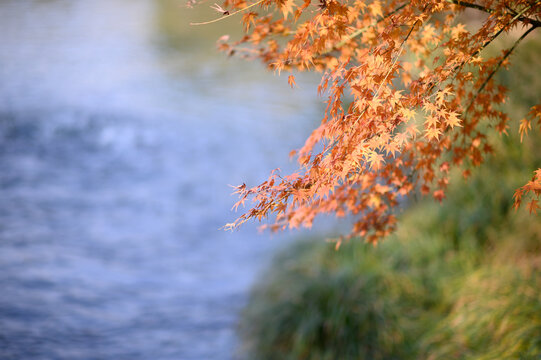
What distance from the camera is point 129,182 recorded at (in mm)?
10883

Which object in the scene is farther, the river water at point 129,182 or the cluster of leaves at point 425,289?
the river water at point 129,182

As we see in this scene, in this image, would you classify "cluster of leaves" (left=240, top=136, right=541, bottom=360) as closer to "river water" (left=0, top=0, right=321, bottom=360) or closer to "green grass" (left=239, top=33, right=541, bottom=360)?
"green grass" (left=239, top=33, right=541, bottom=360)

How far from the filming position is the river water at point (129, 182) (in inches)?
257

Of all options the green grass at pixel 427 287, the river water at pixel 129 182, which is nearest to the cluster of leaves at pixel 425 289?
the green grass at pixel 427 287

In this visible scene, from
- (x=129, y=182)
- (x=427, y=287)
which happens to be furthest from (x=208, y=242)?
(x=427, y=287)

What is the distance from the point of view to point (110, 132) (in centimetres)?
1275

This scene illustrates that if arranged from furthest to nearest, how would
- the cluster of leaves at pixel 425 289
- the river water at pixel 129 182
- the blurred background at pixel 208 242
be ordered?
the river water at pixel 129 182 < the blurred background at pixel 208 242 < the cluster of leaves at pixel 425 289

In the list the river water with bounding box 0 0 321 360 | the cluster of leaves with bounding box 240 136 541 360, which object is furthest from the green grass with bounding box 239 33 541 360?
the river water with bounding box 0 0 321 360

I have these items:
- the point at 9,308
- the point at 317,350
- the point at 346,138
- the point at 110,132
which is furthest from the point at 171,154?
A: the point at 346,138

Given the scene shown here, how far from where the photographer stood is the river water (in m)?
6.54

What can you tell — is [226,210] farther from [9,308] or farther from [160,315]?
[9,308]

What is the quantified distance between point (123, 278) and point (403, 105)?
246 inches

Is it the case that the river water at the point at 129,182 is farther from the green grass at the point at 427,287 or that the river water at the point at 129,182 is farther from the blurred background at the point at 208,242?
the green grass at the point at 427,287

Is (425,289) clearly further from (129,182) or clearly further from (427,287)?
(129,182)
